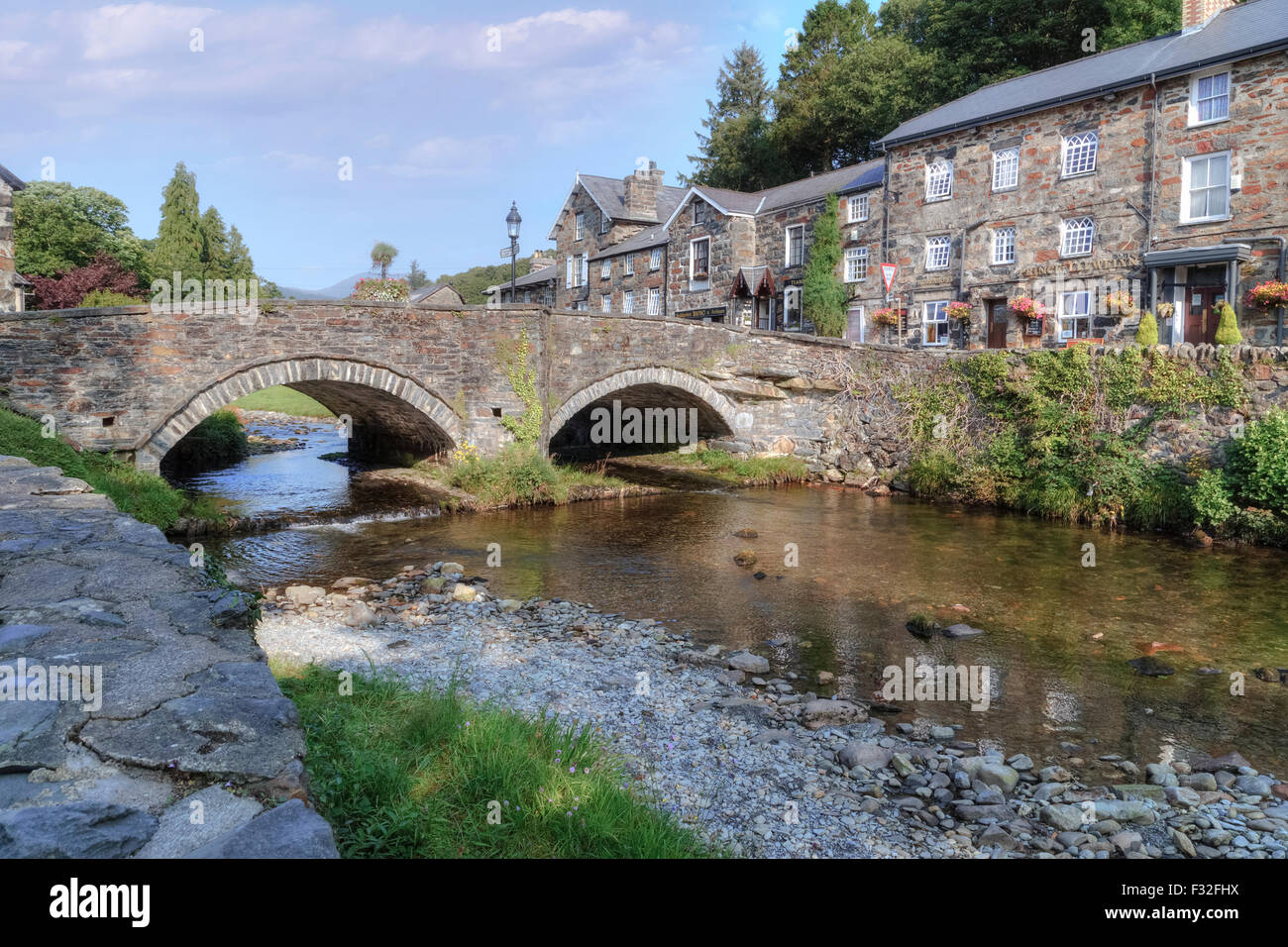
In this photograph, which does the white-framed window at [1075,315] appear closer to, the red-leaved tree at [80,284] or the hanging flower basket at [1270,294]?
the hanging flower basket at [1270,294]

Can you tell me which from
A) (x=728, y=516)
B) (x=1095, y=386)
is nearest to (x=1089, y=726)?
(x=728, y=516)

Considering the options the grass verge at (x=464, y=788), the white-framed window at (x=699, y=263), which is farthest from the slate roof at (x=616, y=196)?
the grass verge at (x=464, y=788)

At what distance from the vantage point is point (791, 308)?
3180cm

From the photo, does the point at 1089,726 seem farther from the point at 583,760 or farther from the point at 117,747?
the point at 117,747

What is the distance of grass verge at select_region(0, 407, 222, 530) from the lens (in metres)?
11.3

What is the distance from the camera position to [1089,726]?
290 inches

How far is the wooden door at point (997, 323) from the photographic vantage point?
25.4 meters

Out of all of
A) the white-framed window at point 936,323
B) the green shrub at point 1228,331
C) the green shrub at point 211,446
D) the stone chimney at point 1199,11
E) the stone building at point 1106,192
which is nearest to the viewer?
the green shrub at point 1228,331

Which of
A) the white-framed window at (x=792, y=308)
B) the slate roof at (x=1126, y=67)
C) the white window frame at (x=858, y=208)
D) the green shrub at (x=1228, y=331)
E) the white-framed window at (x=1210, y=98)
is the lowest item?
the green shrub at (x=1228, y=331)

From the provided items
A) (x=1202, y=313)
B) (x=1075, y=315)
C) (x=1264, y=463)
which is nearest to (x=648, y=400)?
(x=1075, y=315)

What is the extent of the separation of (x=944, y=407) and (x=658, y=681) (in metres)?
14.4

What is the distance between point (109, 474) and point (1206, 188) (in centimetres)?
2449

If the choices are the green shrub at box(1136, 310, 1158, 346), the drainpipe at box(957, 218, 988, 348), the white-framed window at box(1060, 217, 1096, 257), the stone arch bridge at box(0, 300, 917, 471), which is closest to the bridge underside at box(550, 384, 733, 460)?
the stone arch bridge at box(0, 300, 917, 471)

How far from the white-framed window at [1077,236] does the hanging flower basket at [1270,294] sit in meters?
4.61
